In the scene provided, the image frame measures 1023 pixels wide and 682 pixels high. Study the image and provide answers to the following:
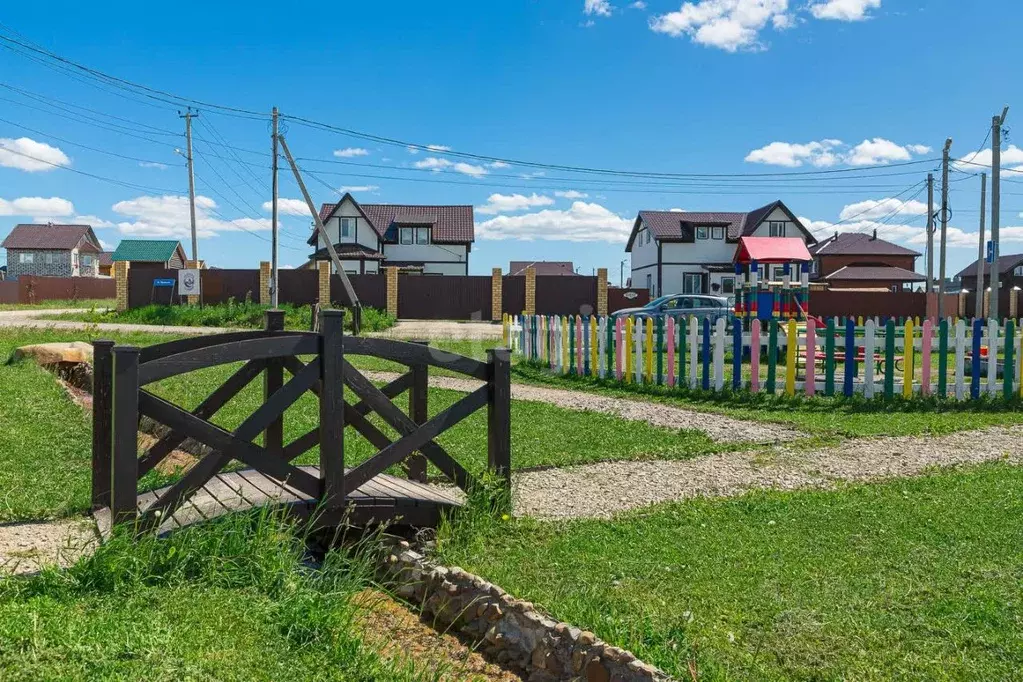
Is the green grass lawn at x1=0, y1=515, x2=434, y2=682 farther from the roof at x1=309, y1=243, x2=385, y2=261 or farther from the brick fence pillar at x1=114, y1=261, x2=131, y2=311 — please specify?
the roof at x1=309, y1=243, x2=385, y2=261

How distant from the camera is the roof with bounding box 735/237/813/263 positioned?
72.4 feet

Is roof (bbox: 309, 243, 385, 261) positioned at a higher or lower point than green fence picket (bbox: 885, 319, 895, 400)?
higher

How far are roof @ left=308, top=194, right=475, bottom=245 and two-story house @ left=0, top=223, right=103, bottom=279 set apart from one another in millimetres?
39033

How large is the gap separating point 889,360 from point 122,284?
31.3m

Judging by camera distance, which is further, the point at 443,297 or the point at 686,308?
the point at 443,297

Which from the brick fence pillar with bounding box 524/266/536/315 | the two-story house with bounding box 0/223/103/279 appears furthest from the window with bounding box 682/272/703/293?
the two-story house with bounding box 0/223/103/279

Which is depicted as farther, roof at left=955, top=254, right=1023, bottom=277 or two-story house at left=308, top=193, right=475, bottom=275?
roof at left=955, top=254, right=1023, bottom=277

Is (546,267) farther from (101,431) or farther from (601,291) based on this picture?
(101,431)

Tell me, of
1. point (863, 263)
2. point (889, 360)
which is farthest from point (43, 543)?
point (863, 263)

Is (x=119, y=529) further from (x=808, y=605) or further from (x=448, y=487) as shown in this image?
(x=808, y=605)

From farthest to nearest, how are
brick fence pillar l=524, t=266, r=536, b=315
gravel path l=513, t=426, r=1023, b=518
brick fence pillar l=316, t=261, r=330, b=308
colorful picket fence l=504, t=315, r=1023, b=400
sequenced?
brick fence pillar l=524, t=266, r=536, b=315
brick fence pillar l=316, t=261, r=330, b=308
colorful picket fence l=504, t=315, r=1023, b=400
gravel path l=513, t=426, r=1023, b=518

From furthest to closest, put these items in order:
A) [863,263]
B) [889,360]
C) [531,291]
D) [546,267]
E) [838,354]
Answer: [546,267]
[863,263]
[531,291]
[838,354]
[889,360]

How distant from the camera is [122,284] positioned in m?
35.8

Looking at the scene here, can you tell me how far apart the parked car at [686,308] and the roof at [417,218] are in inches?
1144
